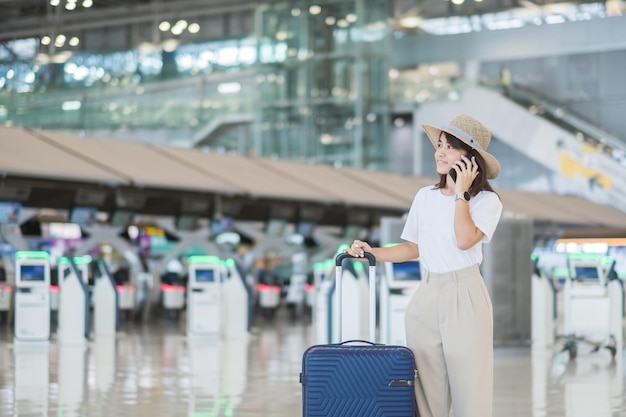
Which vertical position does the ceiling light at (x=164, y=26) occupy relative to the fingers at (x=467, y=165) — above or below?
above

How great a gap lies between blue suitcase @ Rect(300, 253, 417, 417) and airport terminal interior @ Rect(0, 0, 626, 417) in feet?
0.27

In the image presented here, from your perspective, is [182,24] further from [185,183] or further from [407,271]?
[407,271]

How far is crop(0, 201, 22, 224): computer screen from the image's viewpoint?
673 inches

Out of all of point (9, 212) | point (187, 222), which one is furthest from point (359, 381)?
point (187, 222)

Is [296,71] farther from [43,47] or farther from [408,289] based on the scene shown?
[408,289]

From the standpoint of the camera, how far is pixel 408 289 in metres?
11.9

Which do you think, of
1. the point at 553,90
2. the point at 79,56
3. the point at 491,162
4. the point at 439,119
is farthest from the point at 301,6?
the point at 491,162

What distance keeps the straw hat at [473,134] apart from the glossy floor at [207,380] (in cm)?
365

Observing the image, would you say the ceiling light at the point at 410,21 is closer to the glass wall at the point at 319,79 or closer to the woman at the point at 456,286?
the glass wall at the point at 319,79

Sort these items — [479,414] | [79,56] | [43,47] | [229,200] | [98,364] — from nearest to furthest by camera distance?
1. [479,414]
2. [98,364]
3. [43,47]
4. [79,56]
5. [229,200]

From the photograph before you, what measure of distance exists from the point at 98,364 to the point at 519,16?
1037 inches

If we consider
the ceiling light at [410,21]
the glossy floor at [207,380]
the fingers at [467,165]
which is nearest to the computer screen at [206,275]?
the glossy floor at [207,380]

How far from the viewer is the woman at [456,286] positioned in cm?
418

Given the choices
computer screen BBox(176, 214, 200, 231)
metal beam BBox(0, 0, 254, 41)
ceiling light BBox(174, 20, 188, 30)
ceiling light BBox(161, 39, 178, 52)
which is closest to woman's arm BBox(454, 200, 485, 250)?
metal beam BBox(0, 0, 254, 41)
